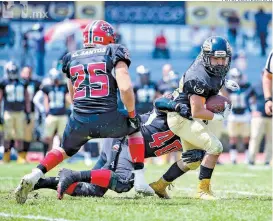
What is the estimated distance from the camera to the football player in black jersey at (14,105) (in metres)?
13.2

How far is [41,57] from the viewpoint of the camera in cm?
1814

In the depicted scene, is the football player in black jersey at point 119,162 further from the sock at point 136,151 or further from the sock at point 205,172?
the sock at point 136,151

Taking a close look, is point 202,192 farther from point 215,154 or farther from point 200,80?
point 200,80

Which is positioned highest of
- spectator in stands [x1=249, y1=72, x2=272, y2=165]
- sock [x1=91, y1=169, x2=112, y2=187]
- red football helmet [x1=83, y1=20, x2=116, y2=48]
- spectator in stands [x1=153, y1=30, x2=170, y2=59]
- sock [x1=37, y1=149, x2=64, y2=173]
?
red football helmet [x1=83, y1=20, x2=116, y2=48]

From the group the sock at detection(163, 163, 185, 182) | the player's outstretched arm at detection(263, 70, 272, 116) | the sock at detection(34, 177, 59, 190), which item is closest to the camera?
the sock at detection(34, 177, 59, 190)

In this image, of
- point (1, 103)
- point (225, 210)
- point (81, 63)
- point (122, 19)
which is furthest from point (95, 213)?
point (122, 19)

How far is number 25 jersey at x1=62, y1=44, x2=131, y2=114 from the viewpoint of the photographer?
593 centimetres

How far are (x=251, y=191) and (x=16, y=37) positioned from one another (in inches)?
457

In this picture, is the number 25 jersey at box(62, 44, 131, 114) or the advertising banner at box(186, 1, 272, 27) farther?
the advertising banner at box(186, 1, 272, 27)

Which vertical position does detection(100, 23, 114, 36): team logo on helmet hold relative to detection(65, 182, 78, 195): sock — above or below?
above

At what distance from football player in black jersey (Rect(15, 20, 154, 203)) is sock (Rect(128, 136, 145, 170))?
3 centimetres

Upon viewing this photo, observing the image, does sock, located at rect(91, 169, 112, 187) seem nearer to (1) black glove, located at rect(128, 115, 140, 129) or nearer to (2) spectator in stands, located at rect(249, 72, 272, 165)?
(1) black glove, located at rect(128, 115, 140, 129)

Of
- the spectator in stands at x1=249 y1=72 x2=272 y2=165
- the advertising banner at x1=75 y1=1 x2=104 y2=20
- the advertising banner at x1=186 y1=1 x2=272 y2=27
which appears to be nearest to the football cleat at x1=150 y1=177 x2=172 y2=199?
the spectator in stands at x1=249 y1=72 x2=272 y2=165

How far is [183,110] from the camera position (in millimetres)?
6395
